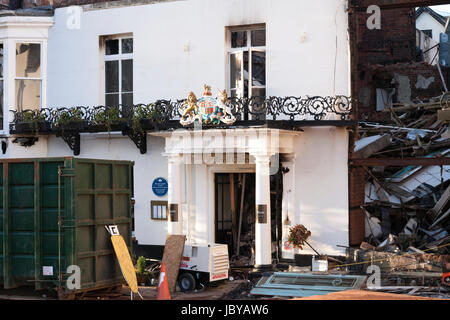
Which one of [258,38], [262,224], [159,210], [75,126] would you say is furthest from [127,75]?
[262,224]

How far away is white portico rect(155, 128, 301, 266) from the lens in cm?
1509

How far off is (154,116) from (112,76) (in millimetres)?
2319

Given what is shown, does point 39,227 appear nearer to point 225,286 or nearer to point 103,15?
point 225,286

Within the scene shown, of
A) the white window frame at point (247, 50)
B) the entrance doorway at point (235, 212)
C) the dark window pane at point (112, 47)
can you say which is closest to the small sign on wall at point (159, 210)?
the entrance doorway at point (235, 212)

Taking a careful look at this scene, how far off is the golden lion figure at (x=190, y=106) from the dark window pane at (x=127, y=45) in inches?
129

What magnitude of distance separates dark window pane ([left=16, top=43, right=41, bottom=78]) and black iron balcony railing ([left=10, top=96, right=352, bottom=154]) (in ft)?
3.62

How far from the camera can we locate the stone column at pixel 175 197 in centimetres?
1608

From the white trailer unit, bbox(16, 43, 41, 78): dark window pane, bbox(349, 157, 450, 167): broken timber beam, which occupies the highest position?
bbox(16, 43, 41, 78): dark window pane

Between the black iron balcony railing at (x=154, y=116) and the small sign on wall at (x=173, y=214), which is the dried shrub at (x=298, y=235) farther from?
the small sign on wall at (x=173, y=214)

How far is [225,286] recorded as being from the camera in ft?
48.7

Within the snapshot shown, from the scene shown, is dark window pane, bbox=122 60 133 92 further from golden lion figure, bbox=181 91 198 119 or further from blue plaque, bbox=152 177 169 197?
golden lion figure, bbox=181 91 198 119

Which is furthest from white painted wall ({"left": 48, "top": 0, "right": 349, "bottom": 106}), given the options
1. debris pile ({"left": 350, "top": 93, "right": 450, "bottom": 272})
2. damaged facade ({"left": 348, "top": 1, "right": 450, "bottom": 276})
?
debris pile ({"left": 350, "top": 93, "right": 450, "bottom": 272})

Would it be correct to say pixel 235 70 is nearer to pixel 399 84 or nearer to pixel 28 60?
pixel 28 60

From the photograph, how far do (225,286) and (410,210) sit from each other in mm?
5455
